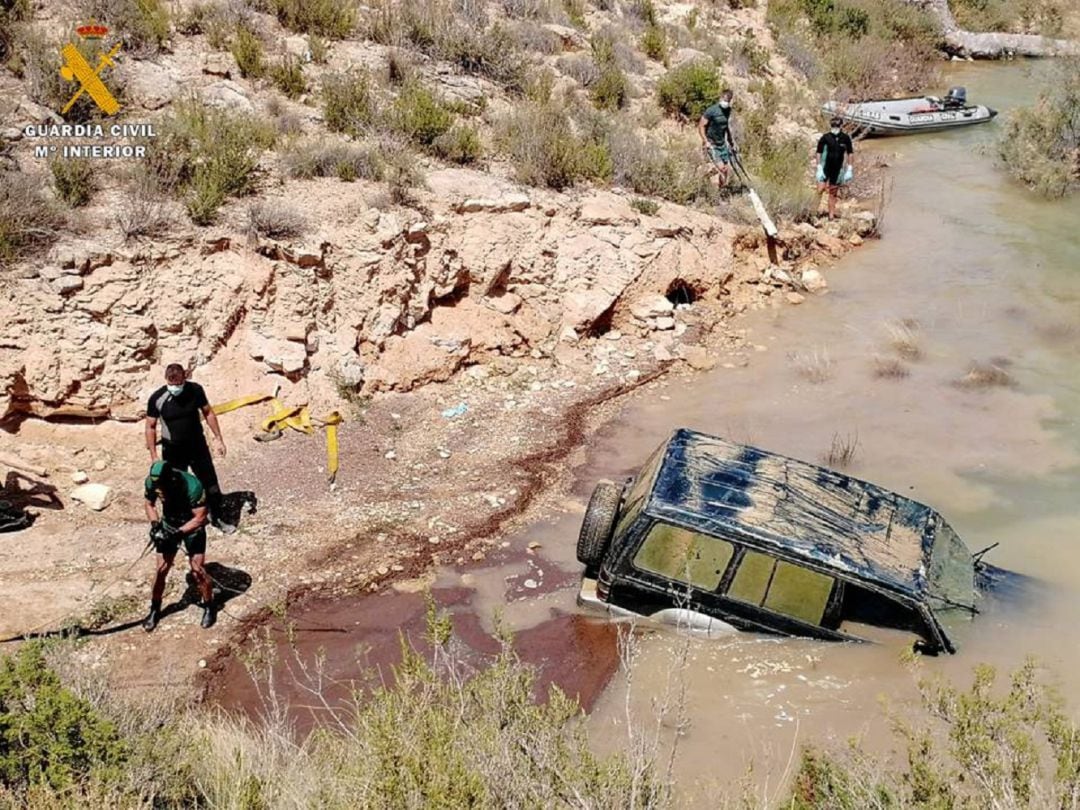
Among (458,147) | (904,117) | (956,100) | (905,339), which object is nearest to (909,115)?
(904,117)

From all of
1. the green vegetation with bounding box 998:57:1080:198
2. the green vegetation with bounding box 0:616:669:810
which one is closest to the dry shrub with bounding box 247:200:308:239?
the green vegetation with bounding box 0:616:669:810

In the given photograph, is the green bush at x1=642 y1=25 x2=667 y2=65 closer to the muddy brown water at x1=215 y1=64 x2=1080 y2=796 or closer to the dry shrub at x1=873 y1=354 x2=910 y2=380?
the muddy brown water at x1=215 y1=64 x2=1080 y2=796

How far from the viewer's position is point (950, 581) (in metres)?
6.94

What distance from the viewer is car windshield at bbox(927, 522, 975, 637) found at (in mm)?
6660

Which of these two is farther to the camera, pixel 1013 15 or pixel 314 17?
pixel 1013 15

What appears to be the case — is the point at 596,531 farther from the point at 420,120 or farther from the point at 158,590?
the point at 420,120

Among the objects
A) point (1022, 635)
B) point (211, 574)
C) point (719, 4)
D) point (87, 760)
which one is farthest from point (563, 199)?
point (719, 4)

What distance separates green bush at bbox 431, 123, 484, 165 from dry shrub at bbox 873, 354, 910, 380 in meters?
5.88

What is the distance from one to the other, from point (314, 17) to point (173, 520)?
10.4 m

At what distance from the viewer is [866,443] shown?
33.1 ft

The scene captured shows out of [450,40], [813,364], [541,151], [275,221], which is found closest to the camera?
[275,221]

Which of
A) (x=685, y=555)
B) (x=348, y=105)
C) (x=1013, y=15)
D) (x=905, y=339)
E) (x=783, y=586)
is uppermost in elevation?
(x=1013, y=15)

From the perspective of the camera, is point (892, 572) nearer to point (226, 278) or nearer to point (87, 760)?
point (87, 760)

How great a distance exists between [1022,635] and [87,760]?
20.2 feet
